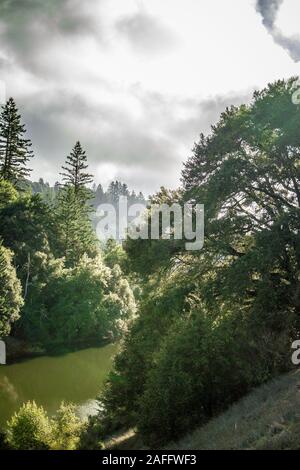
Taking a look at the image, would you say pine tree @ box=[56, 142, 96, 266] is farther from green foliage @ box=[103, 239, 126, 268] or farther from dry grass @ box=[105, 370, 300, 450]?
dry grass @ box=[105, 370, 300, 450]

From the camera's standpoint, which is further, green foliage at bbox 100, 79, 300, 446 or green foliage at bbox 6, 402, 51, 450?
green foliage at bbox 6, 402, 51, 450

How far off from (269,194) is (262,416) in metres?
9.99

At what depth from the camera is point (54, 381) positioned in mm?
30891

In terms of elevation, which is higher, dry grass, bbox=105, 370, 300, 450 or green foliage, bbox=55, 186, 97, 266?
green foliage, bbox=55, 186, 97, 266

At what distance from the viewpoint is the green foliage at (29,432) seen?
15.7m

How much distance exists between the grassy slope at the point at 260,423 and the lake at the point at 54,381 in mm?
9835

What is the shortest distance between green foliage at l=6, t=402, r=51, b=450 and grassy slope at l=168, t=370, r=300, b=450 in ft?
19.1

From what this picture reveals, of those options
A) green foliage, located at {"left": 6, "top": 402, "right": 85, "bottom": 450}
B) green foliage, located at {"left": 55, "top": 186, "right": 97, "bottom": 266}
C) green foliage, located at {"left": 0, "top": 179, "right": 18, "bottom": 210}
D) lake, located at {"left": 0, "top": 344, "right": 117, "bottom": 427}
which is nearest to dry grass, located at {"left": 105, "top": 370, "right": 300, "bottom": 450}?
green foliage, located at {"left": 6, "top": 402, "right": 85, "bottom": 450}

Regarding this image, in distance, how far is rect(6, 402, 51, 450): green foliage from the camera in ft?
51.4

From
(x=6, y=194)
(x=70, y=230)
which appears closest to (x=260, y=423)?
(x=6, y=194)

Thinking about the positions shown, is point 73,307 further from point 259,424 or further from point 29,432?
point 259,424

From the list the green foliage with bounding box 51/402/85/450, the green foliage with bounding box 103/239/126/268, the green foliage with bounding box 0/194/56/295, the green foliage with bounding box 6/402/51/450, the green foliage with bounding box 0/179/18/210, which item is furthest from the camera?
the green foliage with bounding box 103/239/126/268

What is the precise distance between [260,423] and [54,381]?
915 inches

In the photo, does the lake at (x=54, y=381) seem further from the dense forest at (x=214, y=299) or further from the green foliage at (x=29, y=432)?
the green foliage at (x=29, y=432)
